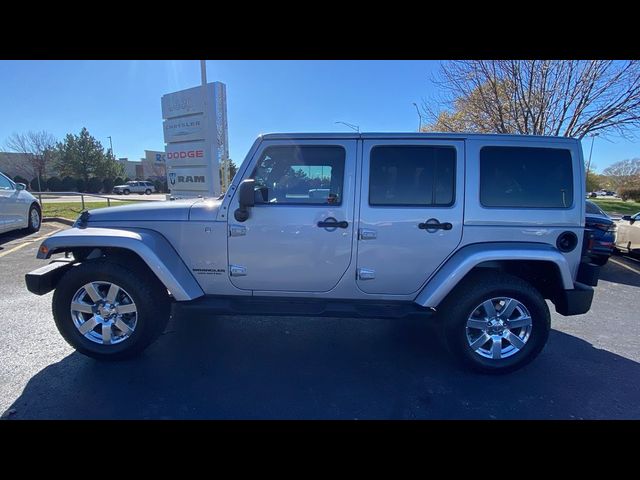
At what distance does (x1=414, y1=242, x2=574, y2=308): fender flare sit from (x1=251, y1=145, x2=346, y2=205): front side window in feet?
4.11

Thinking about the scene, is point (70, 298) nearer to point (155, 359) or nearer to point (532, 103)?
point (155, 359)

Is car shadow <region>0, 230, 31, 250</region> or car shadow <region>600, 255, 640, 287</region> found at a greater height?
car shadow <region>0, 230, 31, 250</region>

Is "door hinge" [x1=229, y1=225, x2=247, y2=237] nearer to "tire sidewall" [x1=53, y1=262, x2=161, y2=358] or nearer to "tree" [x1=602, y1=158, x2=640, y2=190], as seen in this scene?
"tire sidewall" [x1=53, y1=262, x2=161, y2=358]

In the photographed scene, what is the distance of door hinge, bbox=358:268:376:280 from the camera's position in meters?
2.85

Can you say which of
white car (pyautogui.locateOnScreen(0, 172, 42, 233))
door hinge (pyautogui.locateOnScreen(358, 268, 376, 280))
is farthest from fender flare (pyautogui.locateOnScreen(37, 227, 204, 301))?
white car (pyautogui.locateOnScreen(0, 172, 42, 233))

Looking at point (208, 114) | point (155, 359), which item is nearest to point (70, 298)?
point (155, 359)

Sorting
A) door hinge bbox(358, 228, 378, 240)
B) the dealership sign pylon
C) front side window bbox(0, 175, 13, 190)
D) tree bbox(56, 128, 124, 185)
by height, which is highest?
tree bbox(56, 128, 124, 185)

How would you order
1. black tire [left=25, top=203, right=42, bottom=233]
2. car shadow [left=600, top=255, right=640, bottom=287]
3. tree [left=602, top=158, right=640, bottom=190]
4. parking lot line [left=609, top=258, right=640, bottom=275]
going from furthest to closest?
tree [left=602, top=158, right=640, bottom=190] → black tire [left=25, top=203, right=42, bottom=233] → parking lot line [left=609, top=258, right=640, bottom=275] → car shadow [left=600, top=255, right=640, bottom=287]

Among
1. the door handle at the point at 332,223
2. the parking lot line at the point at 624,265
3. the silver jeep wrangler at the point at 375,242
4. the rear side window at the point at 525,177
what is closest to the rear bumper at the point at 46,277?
the silver jeep wrangler at the point at 375,242

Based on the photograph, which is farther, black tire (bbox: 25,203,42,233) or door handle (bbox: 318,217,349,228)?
black tire (bbox: 25,203,42,233)

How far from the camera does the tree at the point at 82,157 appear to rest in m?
37.8

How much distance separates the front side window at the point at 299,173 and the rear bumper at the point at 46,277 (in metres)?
2.02

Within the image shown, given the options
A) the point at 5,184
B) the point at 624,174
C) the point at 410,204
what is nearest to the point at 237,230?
the point at 410,204

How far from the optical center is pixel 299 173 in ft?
9.37
